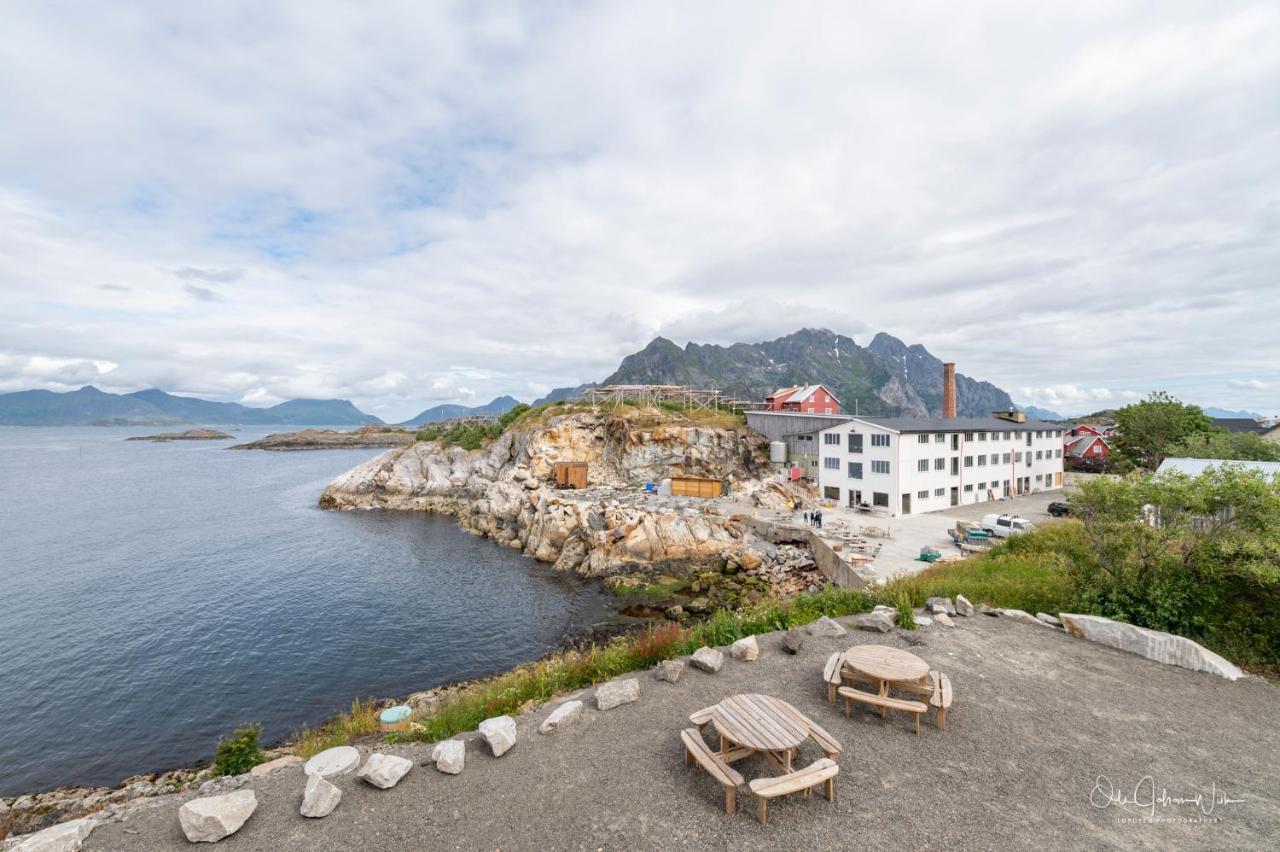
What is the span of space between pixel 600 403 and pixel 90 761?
172ft

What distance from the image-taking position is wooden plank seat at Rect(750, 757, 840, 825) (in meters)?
6.32

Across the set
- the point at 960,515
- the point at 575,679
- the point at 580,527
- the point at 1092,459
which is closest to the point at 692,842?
the point at 575,679

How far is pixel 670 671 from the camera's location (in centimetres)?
1037

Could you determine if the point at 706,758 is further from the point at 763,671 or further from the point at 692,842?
the point at 763,671

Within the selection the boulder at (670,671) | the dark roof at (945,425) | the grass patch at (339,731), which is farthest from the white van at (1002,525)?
the grass patch at (339,731)

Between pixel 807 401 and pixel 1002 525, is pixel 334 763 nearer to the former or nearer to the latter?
pixel 1002 525

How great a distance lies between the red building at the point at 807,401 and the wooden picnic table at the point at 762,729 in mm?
56678

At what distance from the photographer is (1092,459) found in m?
61.1

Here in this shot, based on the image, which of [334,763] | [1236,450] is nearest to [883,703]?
[334,763]

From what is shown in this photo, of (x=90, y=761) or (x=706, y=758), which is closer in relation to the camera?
(x=706, y=758)

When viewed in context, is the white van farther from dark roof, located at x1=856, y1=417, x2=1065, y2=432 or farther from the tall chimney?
the tall chimney

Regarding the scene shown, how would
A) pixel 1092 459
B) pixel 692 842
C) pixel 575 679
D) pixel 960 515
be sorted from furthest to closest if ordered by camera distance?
pixel 1092 459, pixel 960 515, pixel 575 679, pixel 692 842

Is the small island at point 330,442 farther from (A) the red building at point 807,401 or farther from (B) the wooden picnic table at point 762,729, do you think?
(B) the wooden picnic table at point 762,729

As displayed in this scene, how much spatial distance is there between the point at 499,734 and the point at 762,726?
4.39 m
